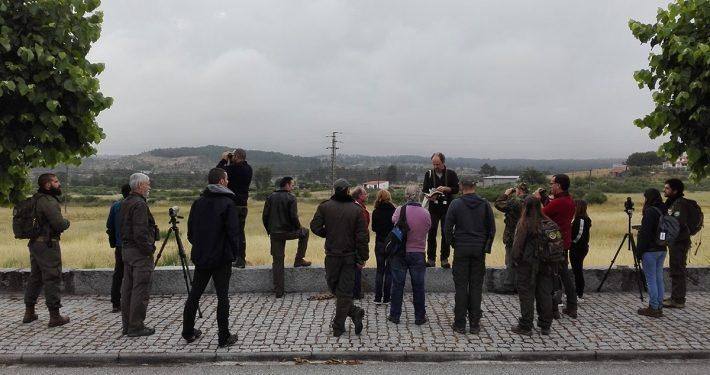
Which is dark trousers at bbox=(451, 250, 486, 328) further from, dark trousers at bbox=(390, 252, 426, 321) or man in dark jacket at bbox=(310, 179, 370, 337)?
man in dark jacket at bbox=(310, 179, 370, 337)

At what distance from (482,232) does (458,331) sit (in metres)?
1.31

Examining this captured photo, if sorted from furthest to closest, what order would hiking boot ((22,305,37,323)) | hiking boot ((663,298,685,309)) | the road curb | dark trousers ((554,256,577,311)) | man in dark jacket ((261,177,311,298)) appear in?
man in dark jacket ((261,177,311,298)), hiking boot ((663,298,685,309)), dark trousers ((554,256,577,311)), hiking boot ((22,305,37,323)), the road curb

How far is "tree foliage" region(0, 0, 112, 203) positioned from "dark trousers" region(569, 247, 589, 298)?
22.4ft

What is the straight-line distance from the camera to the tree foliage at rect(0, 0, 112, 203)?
642cm

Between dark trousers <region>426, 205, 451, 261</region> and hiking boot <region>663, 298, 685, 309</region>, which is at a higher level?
dark trousers <region>426, 205, 451, 261</region>

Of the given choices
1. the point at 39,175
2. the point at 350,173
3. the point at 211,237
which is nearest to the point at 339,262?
the point at 211,237

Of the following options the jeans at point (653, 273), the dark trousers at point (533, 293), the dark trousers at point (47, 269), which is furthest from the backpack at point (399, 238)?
the dark trousers at point (47, 269)

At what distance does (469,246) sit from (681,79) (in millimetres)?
3193

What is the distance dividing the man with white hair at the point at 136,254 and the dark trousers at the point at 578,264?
6.00 metres

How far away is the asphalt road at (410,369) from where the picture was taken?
6020 mm

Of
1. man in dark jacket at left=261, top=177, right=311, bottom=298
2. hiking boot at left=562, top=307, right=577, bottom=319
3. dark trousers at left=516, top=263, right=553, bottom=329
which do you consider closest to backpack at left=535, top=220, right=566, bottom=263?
dark trousers at left=516, top=263, right=553, bottom=329

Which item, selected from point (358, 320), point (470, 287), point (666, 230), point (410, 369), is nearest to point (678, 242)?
point (666, 230)

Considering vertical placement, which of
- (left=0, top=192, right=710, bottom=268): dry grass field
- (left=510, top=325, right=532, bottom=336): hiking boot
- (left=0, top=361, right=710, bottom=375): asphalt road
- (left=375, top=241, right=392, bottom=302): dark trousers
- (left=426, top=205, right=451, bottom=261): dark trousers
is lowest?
(left=0, top=192, right=710, bottom=268): dry grass field

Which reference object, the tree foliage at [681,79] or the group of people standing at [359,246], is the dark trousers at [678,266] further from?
the tree foliage at [681,79]
